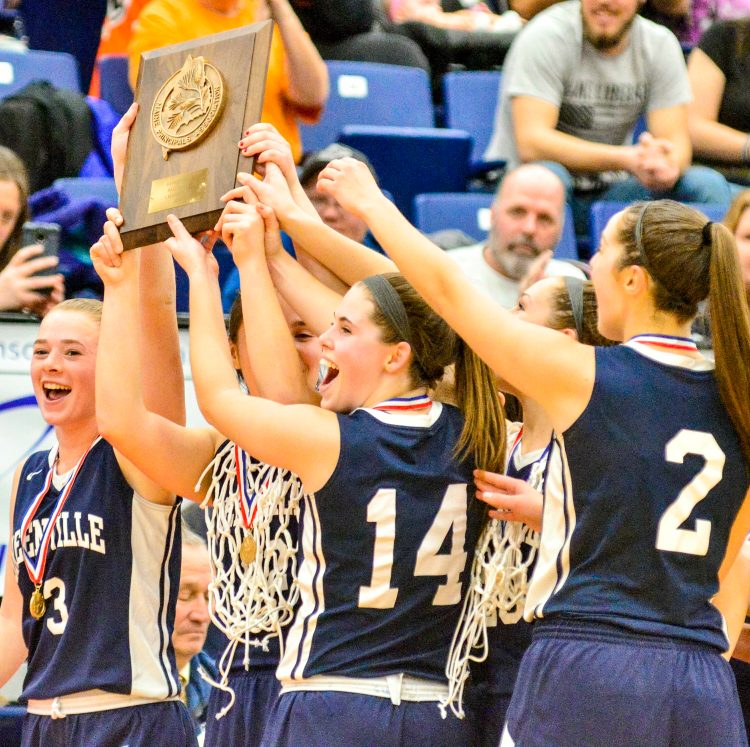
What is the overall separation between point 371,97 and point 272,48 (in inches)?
39.2

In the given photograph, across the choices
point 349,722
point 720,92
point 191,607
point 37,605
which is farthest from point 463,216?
point 349,722

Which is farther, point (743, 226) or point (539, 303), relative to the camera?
point (743, 226)

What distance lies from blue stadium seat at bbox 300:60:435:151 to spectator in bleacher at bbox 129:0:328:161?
680mm

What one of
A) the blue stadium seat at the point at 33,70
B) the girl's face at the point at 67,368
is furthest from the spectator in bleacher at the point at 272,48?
the girl's face at the point at 67,368

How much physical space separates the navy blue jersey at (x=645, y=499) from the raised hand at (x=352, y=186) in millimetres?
607

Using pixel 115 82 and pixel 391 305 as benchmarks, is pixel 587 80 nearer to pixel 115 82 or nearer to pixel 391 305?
pixel 115 82

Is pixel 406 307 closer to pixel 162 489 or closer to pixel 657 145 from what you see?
pixel 162 489

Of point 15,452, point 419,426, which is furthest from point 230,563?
point 15,452

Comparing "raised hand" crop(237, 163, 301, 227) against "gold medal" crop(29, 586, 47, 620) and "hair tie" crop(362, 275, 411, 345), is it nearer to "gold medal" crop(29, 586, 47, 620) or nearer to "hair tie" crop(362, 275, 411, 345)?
"hair tie" crop(362, 275, 411, 345)

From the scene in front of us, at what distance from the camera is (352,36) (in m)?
6.92

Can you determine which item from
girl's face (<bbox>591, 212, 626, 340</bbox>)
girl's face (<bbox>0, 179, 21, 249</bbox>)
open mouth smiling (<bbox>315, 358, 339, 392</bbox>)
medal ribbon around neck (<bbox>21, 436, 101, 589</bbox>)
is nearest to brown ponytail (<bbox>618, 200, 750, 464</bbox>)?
girl's face (<bbox>591, 212, 626, 340</bbox>)

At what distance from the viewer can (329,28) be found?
22.4 ft

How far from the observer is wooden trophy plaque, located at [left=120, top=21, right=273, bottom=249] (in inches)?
117

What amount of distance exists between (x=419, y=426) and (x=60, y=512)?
92cm
